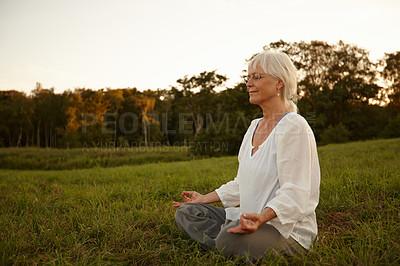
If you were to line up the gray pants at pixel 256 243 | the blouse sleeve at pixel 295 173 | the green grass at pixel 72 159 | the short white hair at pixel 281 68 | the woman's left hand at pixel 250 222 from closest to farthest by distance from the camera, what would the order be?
the woman's left hand at pixel 250 222 → the blouse sleeve at pixel 295 173 → the gray pants at pixel 256 243 → the short white hair at pixel 281 68 → the green grass at pixel 72 159

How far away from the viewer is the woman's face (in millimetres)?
2012

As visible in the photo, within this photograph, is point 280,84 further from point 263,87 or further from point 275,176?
point 275,176

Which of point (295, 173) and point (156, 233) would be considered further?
point (156, 233)

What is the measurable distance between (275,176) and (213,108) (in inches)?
1205

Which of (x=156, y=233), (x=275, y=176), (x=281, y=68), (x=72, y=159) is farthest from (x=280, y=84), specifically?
(x=72, y=159)

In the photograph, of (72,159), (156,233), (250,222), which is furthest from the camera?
(72,159)

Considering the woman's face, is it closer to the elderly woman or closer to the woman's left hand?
the elderly woman

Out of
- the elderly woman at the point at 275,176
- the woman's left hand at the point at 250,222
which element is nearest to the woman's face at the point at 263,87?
the elderly woman at the point at 275,176

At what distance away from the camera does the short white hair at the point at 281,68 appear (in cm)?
198

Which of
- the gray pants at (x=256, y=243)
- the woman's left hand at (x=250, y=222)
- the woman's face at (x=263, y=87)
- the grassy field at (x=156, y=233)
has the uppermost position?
the woman's face at (x=263, y=87)

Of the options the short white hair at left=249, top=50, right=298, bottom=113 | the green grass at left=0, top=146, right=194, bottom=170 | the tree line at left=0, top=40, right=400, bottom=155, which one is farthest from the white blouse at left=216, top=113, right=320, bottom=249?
the tree line at left=0, top=40, right=400, bottom=155

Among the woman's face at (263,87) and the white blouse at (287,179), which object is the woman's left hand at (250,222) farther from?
the woman's face at (263,87)

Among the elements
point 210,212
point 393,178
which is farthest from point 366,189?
point 210,212

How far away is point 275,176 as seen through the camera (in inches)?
72.7
